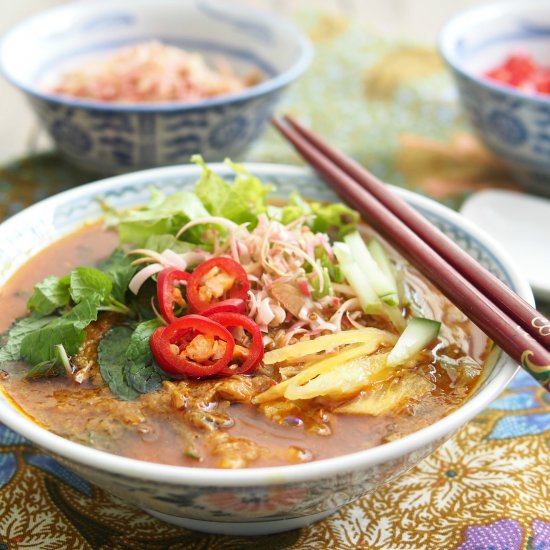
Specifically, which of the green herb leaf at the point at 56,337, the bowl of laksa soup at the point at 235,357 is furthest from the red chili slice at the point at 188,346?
the green herb leaf at the point at 56,337

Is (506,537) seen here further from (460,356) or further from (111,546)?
(111,546)

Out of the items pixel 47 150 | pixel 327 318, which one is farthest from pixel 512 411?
pixel 47 150

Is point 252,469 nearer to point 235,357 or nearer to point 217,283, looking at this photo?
point 235,357

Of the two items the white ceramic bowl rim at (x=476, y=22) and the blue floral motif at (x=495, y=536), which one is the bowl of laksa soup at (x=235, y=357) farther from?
the white ceramic bowl rim at (x=476, y=22)

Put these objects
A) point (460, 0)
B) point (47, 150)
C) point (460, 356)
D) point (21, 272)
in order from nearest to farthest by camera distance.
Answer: point (460, 356) → point (21, 272) → point (47, 150) → point (460, 0)

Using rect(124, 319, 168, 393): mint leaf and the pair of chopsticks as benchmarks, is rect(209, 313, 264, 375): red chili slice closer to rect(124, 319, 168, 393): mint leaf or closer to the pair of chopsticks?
rect(124, 319, 168, 393): mint leaf

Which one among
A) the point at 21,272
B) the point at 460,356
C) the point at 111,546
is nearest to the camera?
the point at 111,546

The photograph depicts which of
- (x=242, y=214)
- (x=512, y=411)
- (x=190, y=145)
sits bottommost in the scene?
(x=512, y=411)
